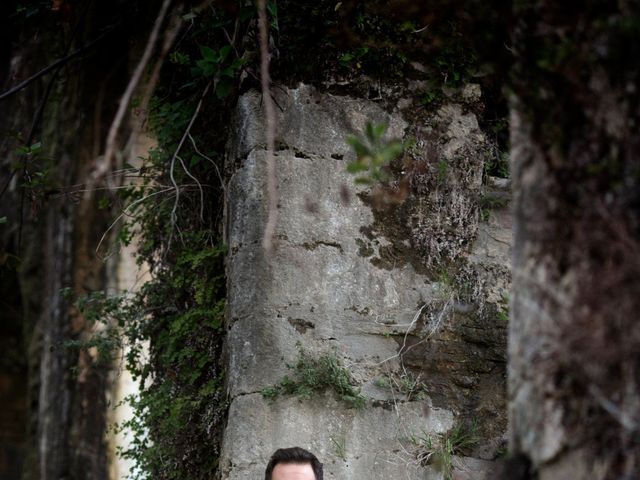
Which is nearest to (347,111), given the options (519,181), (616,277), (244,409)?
(244,409)

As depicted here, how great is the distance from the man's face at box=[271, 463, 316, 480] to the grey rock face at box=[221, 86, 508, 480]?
0.14 meters

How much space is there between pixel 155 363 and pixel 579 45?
10.4 feet

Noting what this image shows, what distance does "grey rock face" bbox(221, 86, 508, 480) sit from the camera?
11.4 feet

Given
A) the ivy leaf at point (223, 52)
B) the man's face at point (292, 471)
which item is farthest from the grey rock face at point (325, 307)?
the ivy leaf at point (223, 52)

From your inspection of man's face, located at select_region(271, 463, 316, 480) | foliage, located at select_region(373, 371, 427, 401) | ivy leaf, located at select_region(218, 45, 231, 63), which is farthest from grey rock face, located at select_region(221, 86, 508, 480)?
ivy leaf, located at select_region(218, 45, 231, 63)

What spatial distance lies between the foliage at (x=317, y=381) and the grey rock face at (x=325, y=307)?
3cm

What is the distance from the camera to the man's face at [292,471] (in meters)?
3.23

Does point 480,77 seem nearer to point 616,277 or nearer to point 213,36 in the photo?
point 213,36

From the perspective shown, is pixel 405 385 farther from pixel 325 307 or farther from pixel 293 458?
pixel 293 458

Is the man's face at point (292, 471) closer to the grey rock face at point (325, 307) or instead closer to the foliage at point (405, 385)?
the grey rock face at point (325, 307)

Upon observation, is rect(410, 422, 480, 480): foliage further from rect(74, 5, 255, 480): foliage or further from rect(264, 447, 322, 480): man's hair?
rect(74, 5, 255, 480): foliage

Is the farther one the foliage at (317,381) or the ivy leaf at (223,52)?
the ivy leaf at (223,52)

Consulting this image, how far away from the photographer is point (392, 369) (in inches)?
144

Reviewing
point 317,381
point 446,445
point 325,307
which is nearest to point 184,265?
point 325,307
